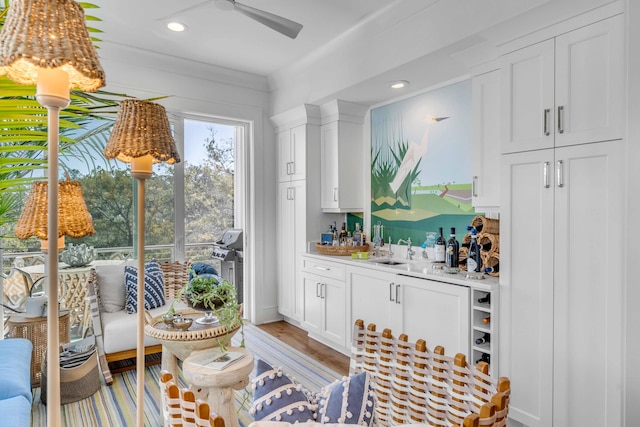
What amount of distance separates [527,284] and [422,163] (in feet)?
5.18

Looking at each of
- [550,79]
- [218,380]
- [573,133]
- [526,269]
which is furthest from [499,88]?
[218,380]

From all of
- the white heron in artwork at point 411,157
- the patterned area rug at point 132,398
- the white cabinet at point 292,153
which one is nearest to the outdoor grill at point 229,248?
the white cabinet at point 292,153

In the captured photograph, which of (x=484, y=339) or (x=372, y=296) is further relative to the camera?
(x=372, y=296)

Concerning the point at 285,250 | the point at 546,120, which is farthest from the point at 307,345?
the point at 546,120

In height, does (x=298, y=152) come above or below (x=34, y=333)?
above

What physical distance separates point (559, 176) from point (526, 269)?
22.0 inches

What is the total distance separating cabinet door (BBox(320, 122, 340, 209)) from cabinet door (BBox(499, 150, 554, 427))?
1.94 metres

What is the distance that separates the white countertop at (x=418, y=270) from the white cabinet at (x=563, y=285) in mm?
138

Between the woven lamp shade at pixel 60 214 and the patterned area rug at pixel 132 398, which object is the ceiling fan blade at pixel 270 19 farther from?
the patterned area rug at pixel 132 398

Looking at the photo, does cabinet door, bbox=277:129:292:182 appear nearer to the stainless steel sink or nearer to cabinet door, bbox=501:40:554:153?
the stainless steel sink

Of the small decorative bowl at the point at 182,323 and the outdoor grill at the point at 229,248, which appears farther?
the outdoor grill at the point at 229,248

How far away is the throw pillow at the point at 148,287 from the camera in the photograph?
10.6 feet

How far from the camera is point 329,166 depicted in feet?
13.6

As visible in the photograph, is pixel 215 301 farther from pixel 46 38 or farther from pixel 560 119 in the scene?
pixel 560 119
